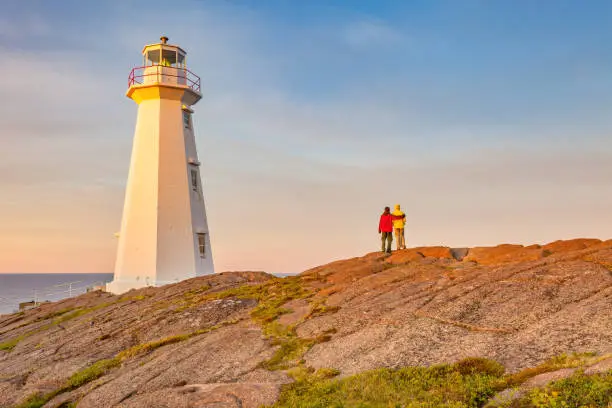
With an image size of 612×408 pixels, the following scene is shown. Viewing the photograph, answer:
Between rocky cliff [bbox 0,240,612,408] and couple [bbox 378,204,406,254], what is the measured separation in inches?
59.3

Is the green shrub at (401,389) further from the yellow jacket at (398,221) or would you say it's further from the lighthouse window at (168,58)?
the lighthouse window at (168,58)

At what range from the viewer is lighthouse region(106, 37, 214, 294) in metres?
41.5

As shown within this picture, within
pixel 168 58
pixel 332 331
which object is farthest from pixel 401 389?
pixel 168 58

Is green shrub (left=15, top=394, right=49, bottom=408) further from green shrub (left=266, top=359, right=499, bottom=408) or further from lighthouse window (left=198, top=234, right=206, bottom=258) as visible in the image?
lighthouse window (left=198, top=234, right=206, bottom=258)

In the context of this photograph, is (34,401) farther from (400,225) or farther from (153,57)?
(153,57)

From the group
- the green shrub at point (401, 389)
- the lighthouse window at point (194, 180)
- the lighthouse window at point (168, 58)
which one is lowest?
the green shrub at point (401, 389)

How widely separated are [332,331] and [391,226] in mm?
11953

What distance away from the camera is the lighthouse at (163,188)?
41.5 m

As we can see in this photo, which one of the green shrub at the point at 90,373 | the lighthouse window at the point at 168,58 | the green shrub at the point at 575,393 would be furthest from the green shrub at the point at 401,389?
the lighthouse window at the point at 168,58

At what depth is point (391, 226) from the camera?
28.9 m

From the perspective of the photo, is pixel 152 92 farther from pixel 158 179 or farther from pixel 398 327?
pixel 398 327

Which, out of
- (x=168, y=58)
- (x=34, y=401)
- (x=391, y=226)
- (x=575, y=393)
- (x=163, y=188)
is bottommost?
(x=34, y=401)

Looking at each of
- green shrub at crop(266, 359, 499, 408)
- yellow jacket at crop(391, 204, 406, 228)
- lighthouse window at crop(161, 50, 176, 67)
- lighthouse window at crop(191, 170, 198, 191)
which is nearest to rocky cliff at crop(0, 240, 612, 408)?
green shrub at crop(266, 359, 499, 408)

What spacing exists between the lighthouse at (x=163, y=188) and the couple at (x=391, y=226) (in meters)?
18.3
